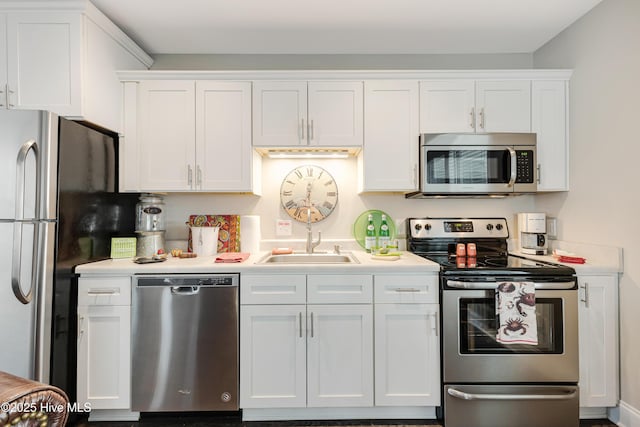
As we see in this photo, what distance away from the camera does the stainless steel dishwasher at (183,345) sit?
6.26 ft

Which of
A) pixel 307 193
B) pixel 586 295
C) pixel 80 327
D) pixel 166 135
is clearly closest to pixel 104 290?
pixel 80 327

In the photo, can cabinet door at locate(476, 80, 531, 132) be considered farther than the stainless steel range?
Yes

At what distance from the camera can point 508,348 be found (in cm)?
190

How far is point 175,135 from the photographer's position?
2320 millimetres

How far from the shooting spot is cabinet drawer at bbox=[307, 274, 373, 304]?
1955mm

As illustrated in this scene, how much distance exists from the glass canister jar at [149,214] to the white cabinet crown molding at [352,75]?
87 centimetres

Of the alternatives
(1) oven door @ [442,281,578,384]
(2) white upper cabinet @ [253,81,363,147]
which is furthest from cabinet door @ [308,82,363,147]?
(1) oven door @ [442,281,578,384]

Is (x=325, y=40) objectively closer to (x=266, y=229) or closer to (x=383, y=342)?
(x=266, y=229)

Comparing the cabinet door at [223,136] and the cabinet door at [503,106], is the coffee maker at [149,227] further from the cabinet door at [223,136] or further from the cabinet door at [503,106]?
the cabinet door at [503,106]

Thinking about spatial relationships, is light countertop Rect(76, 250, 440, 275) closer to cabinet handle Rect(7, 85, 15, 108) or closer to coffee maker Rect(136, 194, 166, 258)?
coffee maker Rect(136, 194, 166, 258)

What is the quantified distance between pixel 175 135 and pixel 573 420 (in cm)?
307

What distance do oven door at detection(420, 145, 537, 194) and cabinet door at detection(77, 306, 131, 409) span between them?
2.13m

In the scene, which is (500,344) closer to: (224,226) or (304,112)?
(304,112)

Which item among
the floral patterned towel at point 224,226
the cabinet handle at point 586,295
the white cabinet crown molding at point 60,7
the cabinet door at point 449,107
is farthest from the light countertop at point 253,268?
the white cabinet crown molding at point 60,7
